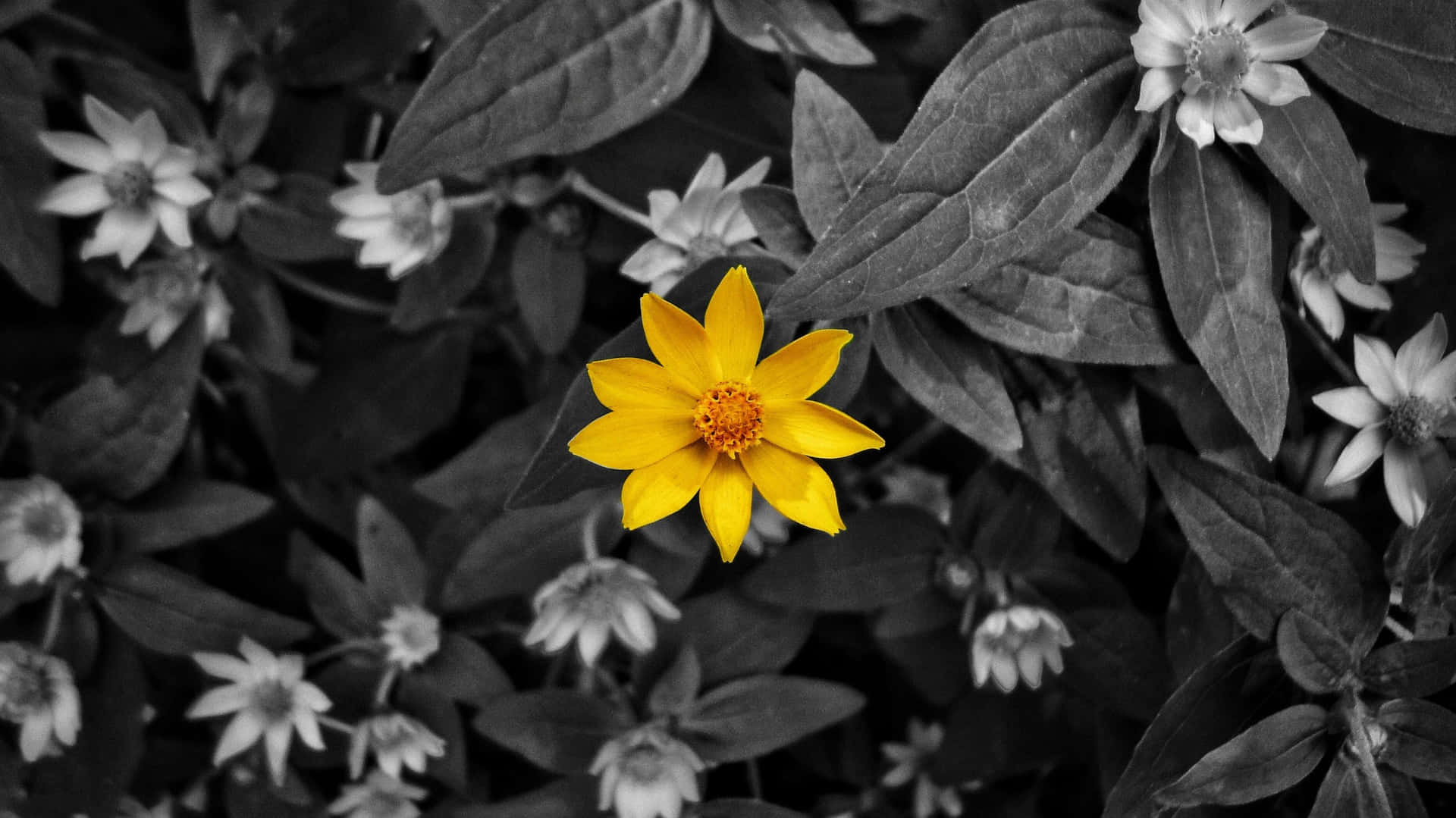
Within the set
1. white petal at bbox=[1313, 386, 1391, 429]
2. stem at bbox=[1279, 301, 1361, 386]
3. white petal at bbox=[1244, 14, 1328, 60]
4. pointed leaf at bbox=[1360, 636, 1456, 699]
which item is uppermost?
white petal at bbox=[1244, 14, 1328, 60]

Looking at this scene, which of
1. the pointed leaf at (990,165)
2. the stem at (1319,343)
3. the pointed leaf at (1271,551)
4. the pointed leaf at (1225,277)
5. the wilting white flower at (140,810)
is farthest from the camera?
the wilting white flower at (140,810)

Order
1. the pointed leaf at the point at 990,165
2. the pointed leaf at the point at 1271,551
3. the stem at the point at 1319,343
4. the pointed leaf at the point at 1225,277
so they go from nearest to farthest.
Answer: the pointed leaf at the point at 990,165 < the pointed leaf at the point at 1225,277 < the pointed leaf at the point at 1271,551 < the stem at the point at 1319,343

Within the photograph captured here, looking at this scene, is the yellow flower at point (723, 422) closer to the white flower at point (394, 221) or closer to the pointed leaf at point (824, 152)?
the pointed leaf at point (824, 152)

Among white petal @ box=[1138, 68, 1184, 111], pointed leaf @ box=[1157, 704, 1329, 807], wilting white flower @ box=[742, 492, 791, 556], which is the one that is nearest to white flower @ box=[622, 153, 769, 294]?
wilting white flower @ box=[742, 492, 791, 556]

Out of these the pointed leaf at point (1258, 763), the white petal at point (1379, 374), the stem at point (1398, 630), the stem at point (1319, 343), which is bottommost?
the pointed leaf at point (1258, 763)

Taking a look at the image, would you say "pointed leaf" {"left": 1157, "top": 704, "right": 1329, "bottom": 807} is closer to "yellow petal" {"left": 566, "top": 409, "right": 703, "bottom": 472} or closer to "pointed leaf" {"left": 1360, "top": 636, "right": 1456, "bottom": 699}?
"pointed leaf" {"left": 1360, "top": 636, "right": 1456, "bottom": 699}

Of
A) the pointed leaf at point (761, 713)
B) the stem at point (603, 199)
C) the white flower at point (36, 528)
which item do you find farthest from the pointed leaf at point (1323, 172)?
the white flower at point (36, 528)

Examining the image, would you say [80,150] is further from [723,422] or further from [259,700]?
[723,422]

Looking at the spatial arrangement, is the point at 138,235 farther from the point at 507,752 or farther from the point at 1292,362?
the point at 1292,362
